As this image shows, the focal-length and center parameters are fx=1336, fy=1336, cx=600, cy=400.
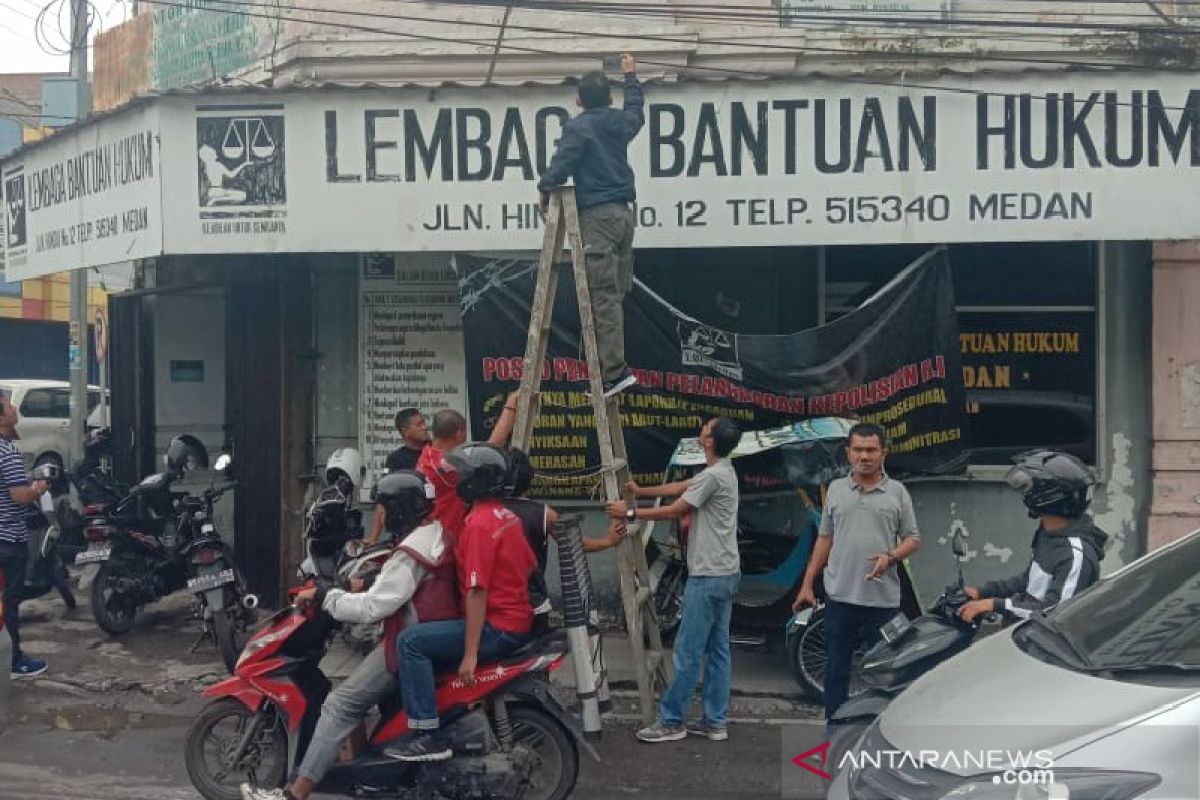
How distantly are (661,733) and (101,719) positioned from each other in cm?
324

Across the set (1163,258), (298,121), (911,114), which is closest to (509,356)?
(298,121)

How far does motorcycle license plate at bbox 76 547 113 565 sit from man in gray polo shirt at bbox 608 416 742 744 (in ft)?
13.8

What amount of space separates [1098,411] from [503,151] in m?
4.50

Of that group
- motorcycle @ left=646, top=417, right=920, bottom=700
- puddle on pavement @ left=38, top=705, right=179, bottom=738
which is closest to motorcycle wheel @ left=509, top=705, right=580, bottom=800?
motorcycle @ left=646, top=417, right=920, bottom=700

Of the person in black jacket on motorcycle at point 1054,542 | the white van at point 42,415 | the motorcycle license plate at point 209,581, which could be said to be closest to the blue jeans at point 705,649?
the person in black jacket on motorcycle at point 1054,542

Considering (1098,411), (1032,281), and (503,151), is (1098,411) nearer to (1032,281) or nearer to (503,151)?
(1032,281)

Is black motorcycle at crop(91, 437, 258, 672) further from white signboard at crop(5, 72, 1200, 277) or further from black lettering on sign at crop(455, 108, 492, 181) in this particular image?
black lettering on sign at crop(455, 108, 492, 181)

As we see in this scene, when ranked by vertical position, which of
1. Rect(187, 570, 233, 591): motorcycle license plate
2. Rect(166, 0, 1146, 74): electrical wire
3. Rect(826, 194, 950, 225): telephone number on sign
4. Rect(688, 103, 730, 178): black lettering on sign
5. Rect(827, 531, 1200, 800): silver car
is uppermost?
Rect(166, 0, 1146, 74): electrical wire

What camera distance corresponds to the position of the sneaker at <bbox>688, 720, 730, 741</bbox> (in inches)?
279

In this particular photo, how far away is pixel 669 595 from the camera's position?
338 inches

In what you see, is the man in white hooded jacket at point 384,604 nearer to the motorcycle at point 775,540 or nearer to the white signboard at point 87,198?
the motorcycle at point 775,540

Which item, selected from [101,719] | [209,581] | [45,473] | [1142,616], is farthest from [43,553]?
[1142,616]

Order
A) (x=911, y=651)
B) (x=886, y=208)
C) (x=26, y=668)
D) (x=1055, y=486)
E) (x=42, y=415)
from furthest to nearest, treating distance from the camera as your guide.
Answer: (x=42, y=415), (x=26, y=668), (x=886, y=208), (x=911, y=651), (x=1055, y=486)

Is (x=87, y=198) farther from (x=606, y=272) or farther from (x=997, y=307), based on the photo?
(x=997, y=307)
